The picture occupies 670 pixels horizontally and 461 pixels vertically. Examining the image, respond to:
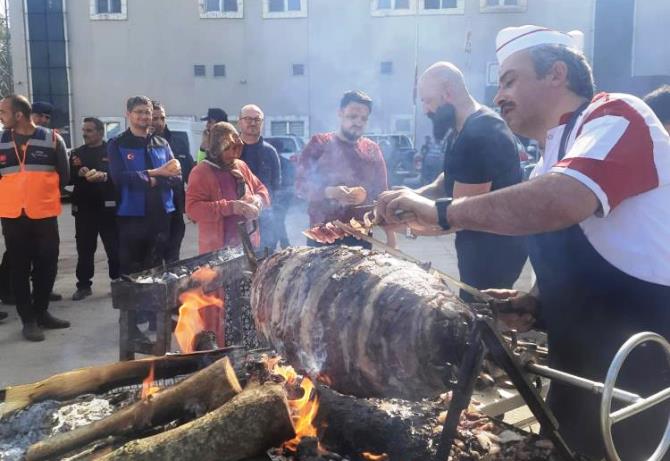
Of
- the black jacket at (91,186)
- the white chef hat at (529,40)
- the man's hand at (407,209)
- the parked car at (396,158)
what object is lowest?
the parked car at (396,158)

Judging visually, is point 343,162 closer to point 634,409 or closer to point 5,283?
point 634,409

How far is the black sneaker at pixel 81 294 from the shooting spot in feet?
23.6

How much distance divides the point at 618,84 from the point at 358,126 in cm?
1600

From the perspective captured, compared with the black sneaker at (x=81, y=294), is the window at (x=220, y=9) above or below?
above

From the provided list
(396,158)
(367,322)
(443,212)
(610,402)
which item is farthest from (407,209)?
(396,158)

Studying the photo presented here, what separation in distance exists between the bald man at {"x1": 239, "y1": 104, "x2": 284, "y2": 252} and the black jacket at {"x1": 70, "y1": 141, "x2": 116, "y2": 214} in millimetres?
1884

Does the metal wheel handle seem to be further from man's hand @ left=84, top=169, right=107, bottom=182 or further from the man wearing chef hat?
man's hand @ left=84, top=169, right=107, bottom=182

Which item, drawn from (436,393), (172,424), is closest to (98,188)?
(172,424)

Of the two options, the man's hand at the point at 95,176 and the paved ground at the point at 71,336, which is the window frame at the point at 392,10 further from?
the man's hand at the point at 95,176

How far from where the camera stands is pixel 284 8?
22297mm

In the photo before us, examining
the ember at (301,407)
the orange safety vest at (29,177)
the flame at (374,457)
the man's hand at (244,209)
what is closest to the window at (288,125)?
the orange safety vest at (29,177)

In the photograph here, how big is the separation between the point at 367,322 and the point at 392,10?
58.1 feet

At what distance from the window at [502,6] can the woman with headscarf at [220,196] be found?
56.4ft

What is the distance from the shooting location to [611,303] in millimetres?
2164
